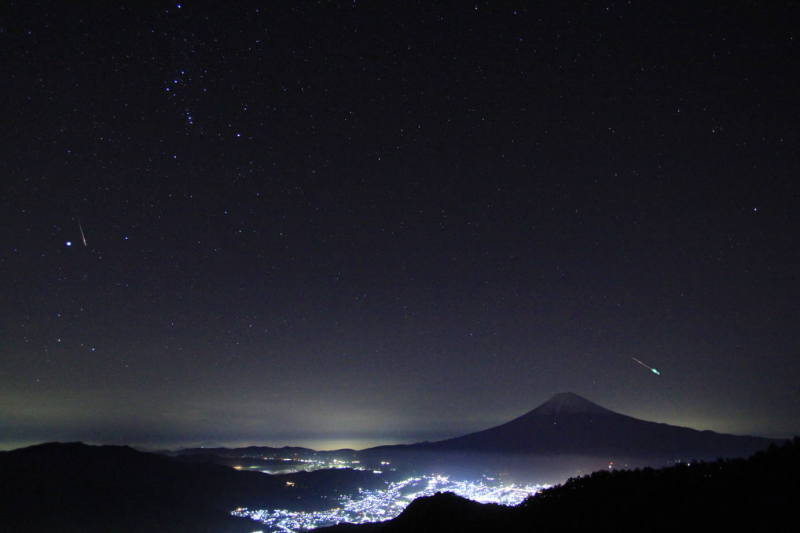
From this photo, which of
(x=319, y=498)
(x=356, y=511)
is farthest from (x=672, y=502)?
(x=319, y=498)

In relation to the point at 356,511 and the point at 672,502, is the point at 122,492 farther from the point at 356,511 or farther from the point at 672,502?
the point at 672,502

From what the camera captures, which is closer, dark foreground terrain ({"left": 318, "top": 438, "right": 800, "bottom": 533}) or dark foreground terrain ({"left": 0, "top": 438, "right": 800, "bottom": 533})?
dark foreground terrain ({"left": 318, "top": 438, "right": 800, "bottom": 533})

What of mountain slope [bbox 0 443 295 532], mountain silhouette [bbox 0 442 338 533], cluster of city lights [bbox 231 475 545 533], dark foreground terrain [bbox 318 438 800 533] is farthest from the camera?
mountain slope [bbox 0 443 295 532]

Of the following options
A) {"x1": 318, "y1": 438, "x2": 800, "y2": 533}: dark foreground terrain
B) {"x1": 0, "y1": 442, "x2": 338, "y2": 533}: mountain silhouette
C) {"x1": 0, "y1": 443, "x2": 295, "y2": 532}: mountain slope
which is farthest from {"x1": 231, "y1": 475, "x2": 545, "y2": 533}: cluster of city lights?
{"x1": 318, "y1": 438, "x2": 800, "y2": 533}: dark foreground terrain

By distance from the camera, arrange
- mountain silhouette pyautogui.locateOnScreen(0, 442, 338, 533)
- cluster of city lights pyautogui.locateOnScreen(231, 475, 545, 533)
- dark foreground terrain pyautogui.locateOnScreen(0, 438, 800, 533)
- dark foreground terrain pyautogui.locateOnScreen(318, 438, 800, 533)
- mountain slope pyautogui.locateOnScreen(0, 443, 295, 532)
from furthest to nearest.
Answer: mountain slope pyautogui.locateOnScreen(0, 443, 295, 532) → mountain silhouette pyautogui.locateOnScreen(0, 442, 338, 533) → cluster of city lights pyautogui.locateOnScreen(231, 475, 545, 533) → dark foreground terrain pyautogui.locateOnScreen(0, 438, 800, 533) → dark foreground terrain pyautogui.locateOnScreen(318, 438, 800, 533)

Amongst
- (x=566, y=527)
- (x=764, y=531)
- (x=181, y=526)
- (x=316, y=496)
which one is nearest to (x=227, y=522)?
(x=181, y=526)

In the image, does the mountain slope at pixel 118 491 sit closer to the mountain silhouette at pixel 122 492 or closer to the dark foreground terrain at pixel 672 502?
the mountain silhouette at pixel 122 492

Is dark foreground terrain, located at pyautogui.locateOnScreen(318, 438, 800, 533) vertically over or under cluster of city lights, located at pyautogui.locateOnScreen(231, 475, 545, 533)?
over

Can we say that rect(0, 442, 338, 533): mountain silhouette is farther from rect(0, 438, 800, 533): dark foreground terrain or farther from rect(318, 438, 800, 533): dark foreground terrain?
rect(318, 438, 800, 533): dark foreground terrain

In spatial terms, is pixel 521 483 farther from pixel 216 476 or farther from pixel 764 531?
pixel 764 531
